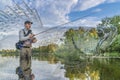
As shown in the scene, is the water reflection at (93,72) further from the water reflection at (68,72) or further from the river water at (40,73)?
the river water at (40,73)

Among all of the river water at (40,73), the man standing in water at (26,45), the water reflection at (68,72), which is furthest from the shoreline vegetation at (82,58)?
the man standing in water at (26,45)

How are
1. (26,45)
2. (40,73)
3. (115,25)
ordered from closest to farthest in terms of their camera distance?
1. (26,45)
2. (40,73)
3. (115,25)

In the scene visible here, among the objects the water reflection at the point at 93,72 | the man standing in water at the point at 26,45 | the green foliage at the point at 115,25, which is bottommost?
the water reflection at the point at 93,72

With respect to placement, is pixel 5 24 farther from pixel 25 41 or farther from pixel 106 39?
pixel 106 39

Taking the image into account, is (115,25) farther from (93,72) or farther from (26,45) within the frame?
(26,45)

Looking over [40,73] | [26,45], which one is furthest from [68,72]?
[26,45]

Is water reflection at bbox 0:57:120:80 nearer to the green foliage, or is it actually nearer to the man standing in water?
the man standing in water

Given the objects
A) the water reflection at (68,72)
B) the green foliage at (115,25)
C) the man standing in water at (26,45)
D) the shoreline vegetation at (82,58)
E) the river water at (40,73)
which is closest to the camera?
the man standing in water at (26,45)

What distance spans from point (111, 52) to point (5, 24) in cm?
5310

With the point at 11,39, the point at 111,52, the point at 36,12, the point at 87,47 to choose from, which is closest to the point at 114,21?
the point at 111,52

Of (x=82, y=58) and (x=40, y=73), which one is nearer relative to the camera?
(x=40, y=73)

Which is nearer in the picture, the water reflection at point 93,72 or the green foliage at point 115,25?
the water reflection at point 93,72

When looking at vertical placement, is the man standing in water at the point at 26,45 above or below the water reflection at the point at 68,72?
above

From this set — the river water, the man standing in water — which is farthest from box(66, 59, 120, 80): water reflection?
the man standing in water
